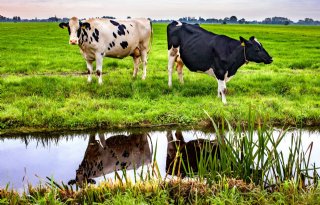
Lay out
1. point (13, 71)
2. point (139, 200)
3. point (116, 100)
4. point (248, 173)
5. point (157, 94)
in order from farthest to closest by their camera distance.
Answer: point (13, 71) < point (157, 94) < point (116, 100) < point (248, 173) < point (139, 200)

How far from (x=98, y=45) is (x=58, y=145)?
4.53 meters

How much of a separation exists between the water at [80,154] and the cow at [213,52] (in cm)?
221

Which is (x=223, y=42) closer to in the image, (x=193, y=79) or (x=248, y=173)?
(x=193, y=79)

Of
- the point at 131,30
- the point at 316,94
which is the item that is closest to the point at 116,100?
the point at 131,30

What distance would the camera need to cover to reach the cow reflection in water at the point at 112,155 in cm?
652

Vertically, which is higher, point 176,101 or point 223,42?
point 223,42

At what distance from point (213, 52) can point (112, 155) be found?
4.53 metres

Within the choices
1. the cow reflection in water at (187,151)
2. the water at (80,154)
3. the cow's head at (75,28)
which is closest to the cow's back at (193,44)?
the cow's head at (75,28)

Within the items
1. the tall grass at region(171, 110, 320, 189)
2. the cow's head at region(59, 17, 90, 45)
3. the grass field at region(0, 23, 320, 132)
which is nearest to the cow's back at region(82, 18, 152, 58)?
the cow's head at region(59, 17, 90, 45)

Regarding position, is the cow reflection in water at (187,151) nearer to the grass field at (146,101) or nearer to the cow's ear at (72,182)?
the grass field at (146,101)

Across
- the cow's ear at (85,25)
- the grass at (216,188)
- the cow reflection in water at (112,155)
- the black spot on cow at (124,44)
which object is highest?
the cow's ear at (85,25)

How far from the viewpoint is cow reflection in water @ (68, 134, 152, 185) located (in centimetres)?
652

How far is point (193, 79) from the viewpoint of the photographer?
12906 millimetres

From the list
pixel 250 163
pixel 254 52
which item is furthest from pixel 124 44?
pixel 250 163
